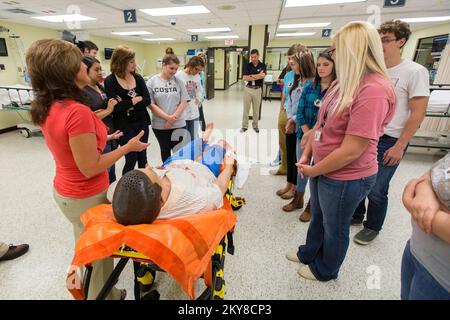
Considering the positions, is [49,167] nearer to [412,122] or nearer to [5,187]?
[5,187]

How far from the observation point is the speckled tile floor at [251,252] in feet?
4.87

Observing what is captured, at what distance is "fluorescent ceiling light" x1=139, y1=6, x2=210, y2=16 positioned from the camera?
5164 millimetres

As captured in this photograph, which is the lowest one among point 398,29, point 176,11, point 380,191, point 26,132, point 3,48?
point 26,132

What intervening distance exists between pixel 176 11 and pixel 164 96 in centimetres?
407

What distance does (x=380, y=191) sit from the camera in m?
1.76

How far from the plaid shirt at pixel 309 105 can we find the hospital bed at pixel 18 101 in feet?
16.8

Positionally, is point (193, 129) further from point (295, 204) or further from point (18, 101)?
point (18, 101)

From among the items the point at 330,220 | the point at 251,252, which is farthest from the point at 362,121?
the point at 251,252

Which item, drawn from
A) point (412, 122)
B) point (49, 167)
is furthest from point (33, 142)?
point (412, 122)

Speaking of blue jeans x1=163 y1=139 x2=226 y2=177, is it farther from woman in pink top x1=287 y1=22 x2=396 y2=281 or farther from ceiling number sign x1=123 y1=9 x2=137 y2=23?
ceiling number sign x1=123 y1=9 x2=137 y2=23

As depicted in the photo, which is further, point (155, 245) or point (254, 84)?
point (254, 84)

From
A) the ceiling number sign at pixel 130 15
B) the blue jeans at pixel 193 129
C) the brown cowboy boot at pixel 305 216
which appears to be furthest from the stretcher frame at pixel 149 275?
the ceiling number sign at pixel 130 15

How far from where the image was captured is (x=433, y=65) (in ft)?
23.9
